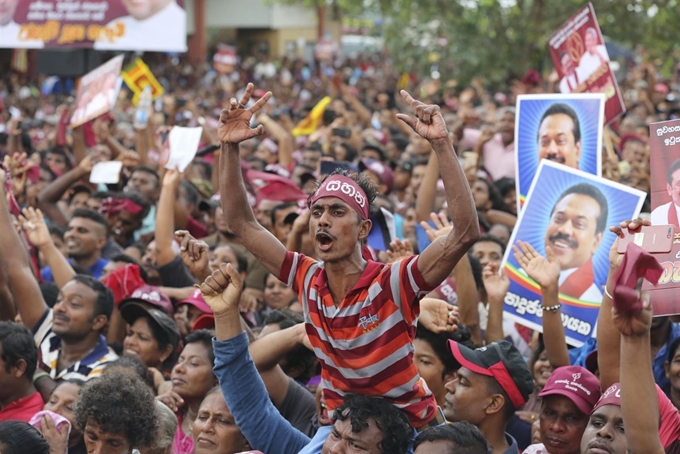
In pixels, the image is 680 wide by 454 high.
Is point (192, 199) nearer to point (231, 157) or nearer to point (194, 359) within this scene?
point (194, 359)

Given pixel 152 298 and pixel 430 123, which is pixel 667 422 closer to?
pixel 430 123

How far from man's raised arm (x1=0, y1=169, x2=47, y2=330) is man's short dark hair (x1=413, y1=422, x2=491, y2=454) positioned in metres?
2.95

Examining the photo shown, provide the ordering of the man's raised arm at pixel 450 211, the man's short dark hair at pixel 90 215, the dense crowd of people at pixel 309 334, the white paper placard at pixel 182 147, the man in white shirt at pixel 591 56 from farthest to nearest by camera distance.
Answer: the man in white shirt at pixel 591 56
the white paper placard at pixel 182 147
the man's short dark hair at pixel 90 215
the dense crowd of people at pixel 309 334
the man's raised arm at pixel 450 211

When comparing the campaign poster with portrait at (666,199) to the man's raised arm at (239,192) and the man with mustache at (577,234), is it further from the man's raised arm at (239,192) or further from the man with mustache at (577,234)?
the man's raised arm at (239,192)

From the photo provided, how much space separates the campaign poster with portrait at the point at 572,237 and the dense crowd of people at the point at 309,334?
0.59 feet

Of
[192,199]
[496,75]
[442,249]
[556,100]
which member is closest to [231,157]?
[442,249]

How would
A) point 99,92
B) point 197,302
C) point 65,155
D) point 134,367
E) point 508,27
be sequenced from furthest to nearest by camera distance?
point 508,27
point 65,155
point 99,92
point 197,302
point 134,367

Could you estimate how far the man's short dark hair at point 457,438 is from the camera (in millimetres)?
3834

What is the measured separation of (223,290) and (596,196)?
2572mm

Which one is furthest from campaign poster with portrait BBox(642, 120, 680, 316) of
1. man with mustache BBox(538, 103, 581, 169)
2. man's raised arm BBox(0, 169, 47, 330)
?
man's raised arm BBox(0, 169, 47, 330)

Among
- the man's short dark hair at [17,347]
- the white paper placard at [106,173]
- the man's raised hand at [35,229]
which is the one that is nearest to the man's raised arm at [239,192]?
the man's short dark hair at [17,347]

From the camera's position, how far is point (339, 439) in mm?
3947

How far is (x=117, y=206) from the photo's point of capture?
337 inches

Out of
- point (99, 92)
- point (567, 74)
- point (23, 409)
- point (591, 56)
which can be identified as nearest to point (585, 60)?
point (591, 56)
